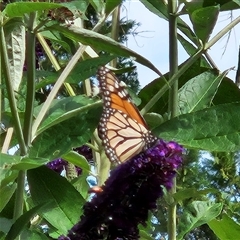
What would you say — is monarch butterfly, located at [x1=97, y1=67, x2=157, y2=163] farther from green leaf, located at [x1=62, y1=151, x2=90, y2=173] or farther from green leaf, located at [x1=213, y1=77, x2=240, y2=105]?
green leaf, located at [x1=213, y1=77, x2=240, y2=105]

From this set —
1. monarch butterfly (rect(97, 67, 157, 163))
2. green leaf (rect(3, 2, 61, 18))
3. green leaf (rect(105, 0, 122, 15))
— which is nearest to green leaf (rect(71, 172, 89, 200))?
monarch butterfly (rect(97, 67, 157, 163))

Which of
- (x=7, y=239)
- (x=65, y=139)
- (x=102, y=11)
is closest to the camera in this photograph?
(x=7, y=239)

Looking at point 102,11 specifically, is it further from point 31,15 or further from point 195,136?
point 195,136

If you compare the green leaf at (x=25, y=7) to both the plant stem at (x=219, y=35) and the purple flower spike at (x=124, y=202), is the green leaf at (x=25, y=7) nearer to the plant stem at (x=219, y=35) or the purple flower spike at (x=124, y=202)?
the purple flower spike at (x=124, y=202)

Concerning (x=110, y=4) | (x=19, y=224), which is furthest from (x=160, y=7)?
(x=19, y=224)

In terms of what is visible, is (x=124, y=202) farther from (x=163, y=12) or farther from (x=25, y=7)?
(x=163, y=12)

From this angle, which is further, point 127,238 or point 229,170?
point 229,170

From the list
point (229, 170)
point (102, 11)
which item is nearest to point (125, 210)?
point (102, 11)
